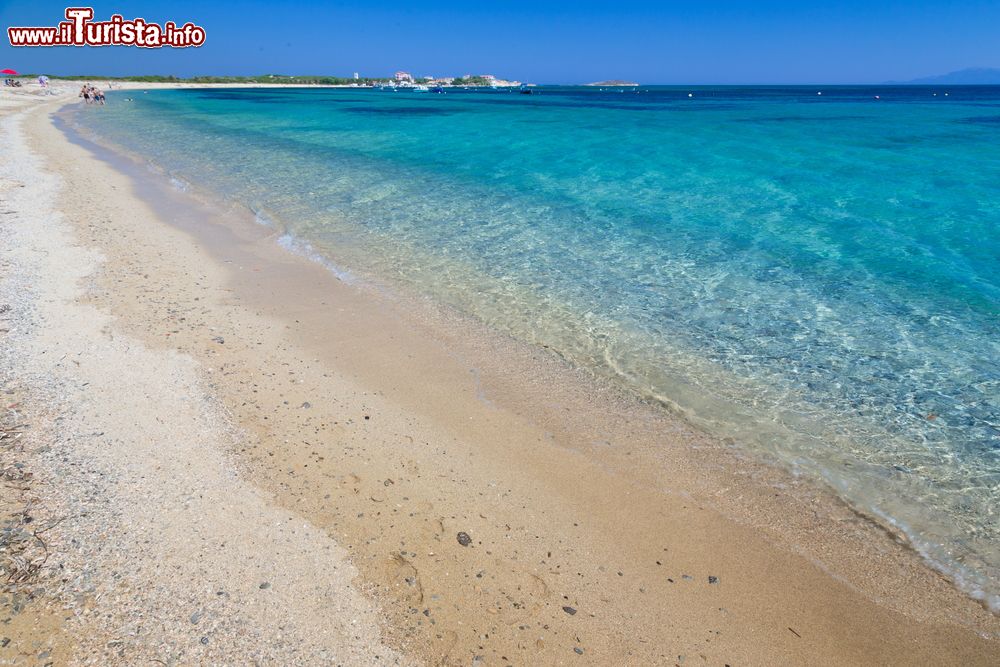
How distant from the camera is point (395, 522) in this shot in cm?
450

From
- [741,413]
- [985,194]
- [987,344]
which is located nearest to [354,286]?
[741,413]

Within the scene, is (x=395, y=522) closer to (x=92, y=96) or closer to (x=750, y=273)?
(x=750, y=273)

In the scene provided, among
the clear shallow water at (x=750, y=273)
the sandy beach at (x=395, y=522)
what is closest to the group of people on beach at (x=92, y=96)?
the clear shallow water at (x=750, y=273)

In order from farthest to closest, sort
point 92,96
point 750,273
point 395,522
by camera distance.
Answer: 1. point 92,96
2. point 750,273
3. point 395,522

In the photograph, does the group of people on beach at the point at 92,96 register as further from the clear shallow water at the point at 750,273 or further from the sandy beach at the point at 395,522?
the sandy beach at the point at 395,522

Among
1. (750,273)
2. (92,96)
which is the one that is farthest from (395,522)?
(92,96)

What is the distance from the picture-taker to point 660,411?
6293mm

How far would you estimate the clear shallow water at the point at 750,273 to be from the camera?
18.8 feet

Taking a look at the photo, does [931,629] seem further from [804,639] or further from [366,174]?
[366,174]

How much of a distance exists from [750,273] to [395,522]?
8.66m

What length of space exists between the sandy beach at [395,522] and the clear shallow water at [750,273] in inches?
31.3

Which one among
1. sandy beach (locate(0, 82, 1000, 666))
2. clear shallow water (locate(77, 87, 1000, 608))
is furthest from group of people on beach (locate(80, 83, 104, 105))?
sandy beach (locate(0, 82, 1000, 666))

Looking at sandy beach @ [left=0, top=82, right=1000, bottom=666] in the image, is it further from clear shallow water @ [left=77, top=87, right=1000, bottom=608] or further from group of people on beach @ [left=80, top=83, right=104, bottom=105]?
group of people on beach @ [left=80, top=83, right=104, bottom=105]

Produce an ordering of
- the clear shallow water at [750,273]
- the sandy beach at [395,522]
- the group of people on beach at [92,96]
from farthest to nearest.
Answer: the group of people on beach at [92,96]
the clear shallow water at [750,273]
the sandy beach at [395,522]
